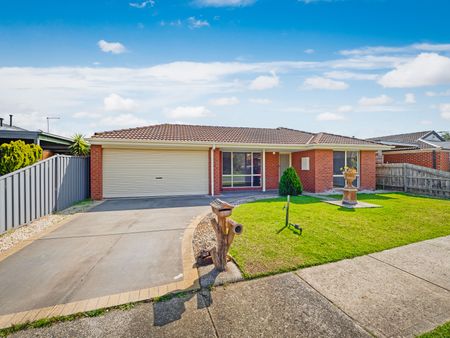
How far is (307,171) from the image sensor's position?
13461 mm

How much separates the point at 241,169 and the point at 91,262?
11074mm

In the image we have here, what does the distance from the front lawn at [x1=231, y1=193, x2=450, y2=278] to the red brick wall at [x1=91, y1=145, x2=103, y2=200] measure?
287 inches

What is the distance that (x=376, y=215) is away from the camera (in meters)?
7.27

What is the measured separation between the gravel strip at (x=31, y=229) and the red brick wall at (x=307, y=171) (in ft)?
38.0

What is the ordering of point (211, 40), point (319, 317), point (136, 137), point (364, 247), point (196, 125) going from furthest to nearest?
point (196, 125) → point (136, 137) → point (211, 40) → point (364, 247) → point (319, 317)

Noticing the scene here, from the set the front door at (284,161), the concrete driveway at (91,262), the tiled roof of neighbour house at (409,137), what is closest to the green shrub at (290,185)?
the front door at (284,161)

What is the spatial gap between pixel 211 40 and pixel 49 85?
6.84m

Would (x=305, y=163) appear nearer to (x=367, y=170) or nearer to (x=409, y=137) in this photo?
(x=367, y=170)

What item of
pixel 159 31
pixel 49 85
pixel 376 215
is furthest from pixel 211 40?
pixel 376 215

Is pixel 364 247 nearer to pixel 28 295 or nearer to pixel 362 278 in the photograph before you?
pixel 362 278

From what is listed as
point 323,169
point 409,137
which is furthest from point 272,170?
point 409,137

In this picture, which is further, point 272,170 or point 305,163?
point 272,170

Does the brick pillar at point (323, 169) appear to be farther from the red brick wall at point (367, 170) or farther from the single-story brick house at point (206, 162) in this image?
the red brick wall at point (367, 170)

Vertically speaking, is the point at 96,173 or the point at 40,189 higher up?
the point at 96,173
